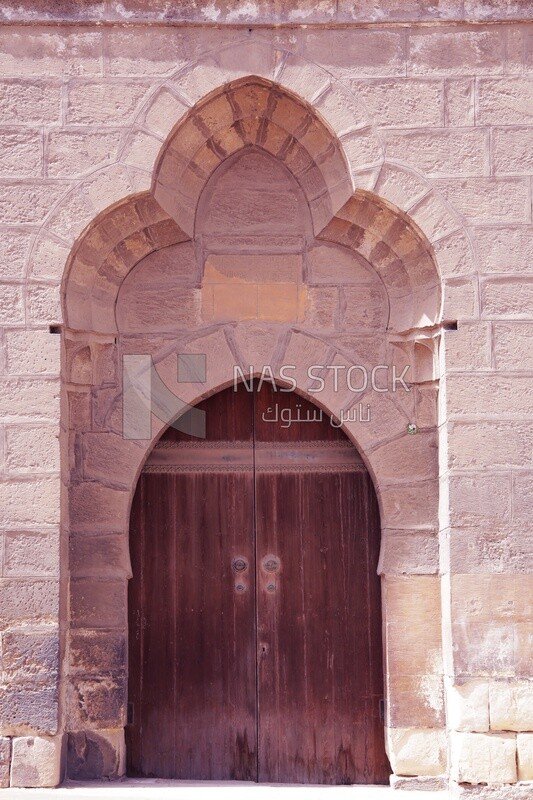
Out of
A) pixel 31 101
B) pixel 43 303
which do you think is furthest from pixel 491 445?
pixel 31 101

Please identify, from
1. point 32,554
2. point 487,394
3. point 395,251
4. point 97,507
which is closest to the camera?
point 32,554

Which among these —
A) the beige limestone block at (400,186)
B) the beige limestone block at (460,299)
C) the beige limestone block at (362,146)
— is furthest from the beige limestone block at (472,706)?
the beige limestone block at (362,146)

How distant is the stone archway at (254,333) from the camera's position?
5.88 m

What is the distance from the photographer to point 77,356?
605 centimetres

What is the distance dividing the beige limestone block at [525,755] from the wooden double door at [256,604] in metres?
0.83

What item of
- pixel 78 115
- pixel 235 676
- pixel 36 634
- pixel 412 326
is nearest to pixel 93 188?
pixel 78 115

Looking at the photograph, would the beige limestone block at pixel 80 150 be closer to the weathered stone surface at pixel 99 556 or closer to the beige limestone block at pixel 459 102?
the beige limestone block at pixel 459 102

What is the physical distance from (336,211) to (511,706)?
2.65m

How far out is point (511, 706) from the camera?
18.2 ft

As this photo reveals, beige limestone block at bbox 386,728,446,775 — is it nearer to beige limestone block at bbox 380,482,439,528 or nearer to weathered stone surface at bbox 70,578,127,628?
beige limestone block at bbox 380,482,439,528

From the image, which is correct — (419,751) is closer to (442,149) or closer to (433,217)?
(433,217)

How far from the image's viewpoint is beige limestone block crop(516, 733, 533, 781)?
5512 millimetres

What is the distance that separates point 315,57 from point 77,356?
1.98 metres

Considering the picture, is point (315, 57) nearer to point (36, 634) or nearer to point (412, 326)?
point (412, 326)
